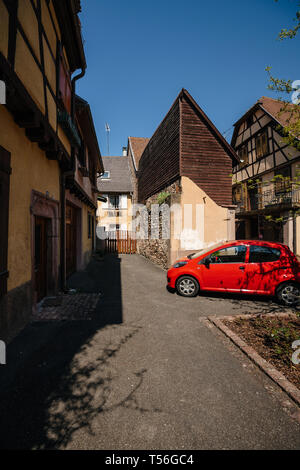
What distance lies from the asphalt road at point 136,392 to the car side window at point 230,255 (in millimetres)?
2203

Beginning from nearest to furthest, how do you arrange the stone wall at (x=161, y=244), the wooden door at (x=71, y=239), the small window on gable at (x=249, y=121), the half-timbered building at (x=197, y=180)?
the wooden door at (x=71, y=239), the half-timbered building at (x=197, y=180), the stone wall at (x=161, y=244), the small window on gable at (x=249, y=121)

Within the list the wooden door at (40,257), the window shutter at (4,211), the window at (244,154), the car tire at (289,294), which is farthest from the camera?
the window at (244,154)

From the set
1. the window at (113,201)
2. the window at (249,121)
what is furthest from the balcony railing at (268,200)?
the window at (113,201)

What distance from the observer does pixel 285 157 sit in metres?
16.7

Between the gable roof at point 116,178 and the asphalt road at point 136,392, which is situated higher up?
the gable roof at point 116,178

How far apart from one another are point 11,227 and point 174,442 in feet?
12.0

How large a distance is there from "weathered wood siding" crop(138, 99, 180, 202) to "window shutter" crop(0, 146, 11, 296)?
338 inches

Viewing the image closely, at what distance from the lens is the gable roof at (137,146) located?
Result: 23.9 metres

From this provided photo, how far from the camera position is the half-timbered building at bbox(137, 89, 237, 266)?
10.6 meters

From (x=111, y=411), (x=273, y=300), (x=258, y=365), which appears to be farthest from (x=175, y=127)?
(x=111, y=411)

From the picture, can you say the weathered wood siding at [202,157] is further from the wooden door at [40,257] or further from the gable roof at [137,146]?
the gable roof at [137,146]

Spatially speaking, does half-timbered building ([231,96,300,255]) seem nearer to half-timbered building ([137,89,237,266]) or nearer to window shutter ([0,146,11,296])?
half-timbered building ([137,89,237,266])
